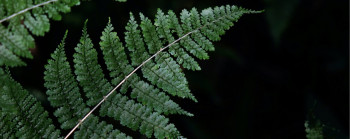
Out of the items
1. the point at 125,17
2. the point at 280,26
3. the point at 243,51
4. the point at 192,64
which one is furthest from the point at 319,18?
the point at 192,64

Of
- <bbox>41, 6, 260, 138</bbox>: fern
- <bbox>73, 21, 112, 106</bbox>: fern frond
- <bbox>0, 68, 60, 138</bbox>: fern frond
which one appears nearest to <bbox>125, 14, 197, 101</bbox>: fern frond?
<bbox>41, 6, 260, 138</bbox>: fern

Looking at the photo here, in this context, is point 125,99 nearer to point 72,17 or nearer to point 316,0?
point 72,17

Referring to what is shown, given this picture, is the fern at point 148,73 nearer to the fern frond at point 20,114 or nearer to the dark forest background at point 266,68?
the fern frond at point 20,114

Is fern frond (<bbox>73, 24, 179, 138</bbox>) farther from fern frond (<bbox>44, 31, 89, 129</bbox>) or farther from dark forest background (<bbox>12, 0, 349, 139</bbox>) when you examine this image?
dark forest background (<bbox>12, 0, 349, 139</bbox>)

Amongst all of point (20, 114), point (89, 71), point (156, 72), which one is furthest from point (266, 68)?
point (20, 114)

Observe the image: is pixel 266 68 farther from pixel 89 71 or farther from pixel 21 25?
pixel 21 25

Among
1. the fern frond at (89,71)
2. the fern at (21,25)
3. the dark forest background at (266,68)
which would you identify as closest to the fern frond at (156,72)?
the fern frond at (89,71)
